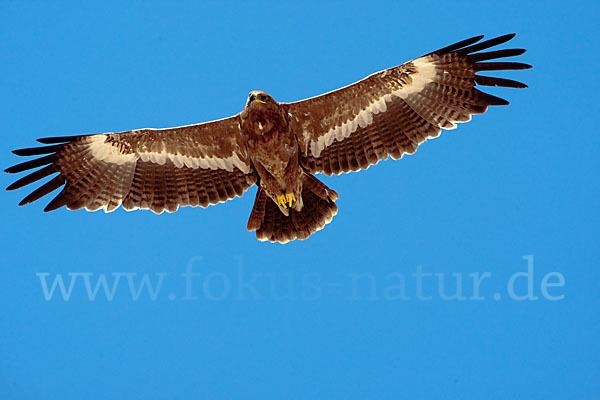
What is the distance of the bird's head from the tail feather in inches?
49.9

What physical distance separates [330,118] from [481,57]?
81.9 inches

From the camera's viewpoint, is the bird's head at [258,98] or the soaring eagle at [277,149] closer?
the bird's head at [258,98]

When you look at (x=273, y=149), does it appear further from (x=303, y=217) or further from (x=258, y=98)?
(x=303, y=217)

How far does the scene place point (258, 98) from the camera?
725 cm

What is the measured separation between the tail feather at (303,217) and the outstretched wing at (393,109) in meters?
0.29

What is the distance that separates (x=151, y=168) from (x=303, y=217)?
221 cm

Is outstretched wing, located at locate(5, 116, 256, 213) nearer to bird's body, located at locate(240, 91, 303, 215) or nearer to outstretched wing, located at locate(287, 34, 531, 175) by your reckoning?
bird's body, located at locate(240, 91, 303, 215)

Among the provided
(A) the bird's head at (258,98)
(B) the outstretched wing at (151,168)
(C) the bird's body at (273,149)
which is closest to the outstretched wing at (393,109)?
(C) the bird's body at (273,149)

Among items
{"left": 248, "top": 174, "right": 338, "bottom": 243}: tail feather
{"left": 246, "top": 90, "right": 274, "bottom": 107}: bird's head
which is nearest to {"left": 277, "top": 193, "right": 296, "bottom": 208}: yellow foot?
{"left": 248, "top": 174, "right": 338, "bottom": 243}: tail feather

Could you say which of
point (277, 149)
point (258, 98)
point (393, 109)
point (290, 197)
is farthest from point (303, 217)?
point (393, 109)

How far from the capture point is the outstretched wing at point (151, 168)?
25.5 feet

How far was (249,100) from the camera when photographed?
7.32 metres

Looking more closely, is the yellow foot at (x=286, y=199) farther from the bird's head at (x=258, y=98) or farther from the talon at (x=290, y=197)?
the bird's head at (x=258, y=98)

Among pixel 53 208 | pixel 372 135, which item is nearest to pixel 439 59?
pixel 372 135
